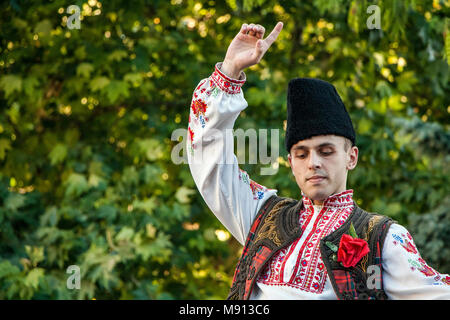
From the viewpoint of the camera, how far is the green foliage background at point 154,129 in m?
4.16

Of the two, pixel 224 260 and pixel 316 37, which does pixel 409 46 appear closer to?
pixel 316 37

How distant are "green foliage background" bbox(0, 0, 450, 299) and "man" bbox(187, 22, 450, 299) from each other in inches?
78.4

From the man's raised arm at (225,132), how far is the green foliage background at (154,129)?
1945mm

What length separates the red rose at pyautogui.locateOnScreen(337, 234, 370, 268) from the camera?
6.14 ft

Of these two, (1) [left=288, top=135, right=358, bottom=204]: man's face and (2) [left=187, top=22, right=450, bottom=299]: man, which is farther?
(1) [left=288, top=135, right=358, bottom=204]: man's face

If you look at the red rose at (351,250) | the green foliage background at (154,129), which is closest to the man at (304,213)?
the red rose at (351,250)

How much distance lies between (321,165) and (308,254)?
0.99ft

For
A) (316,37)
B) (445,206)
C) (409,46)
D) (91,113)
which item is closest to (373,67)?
(409,46)

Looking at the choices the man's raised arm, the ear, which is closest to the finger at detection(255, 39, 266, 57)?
the man's raised arm

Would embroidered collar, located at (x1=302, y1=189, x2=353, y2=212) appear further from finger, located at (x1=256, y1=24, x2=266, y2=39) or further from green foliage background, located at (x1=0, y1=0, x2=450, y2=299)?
green foliage background, located at (x1=0, y1=0, x2=450, y2=299)

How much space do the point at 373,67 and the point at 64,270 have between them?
2762mm

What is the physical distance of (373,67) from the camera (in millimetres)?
4672

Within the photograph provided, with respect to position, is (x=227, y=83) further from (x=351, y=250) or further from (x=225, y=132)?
(x=351, y=250)
